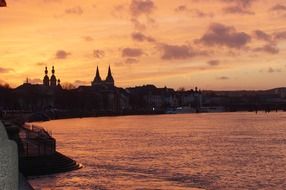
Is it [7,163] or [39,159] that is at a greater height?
[7,163]

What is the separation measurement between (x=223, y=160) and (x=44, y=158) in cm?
1995

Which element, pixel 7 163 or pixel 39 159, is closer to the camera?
pixel 7 163

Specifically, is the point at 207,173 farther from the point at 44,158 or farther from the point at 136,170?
the point at 44,158

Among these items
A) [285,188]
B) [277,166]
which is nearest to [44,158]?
[285,188]

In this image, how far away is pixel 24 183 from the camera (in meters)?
3.38

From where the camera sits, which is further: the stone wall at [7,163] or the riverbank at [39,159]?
the riverbank at [39,159]

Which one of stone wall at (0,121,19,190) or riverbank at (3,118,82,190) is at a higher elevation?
stone wall at (0,121,19,190)

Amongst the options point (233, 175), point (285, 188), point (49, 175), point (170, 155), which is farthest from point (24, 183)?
point (170, 155)

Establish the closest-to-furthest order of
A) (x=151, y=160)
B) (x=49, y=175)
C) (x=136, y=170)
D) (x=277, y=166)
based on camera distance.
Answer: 1. (x=49, y=175)
2. (x=136, y=170)
3. (x=277, y=166)
4. (x=151, y=160)

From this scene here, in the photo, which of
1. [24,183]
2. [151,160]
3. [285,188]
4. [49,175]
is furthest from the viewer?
[151,160]

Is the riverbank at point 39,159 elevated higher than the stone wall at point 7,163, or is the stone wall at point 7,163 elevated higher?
the stone wall at point 7,163

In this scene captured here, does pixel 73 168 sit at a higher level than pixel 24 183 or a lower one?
lower

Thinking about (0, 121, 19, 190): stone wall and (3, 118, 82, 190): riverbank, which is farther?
(3, 118, 82, 190): riverbank

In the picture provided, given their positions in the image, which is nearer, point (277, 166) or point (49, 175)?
point (49, 175)
